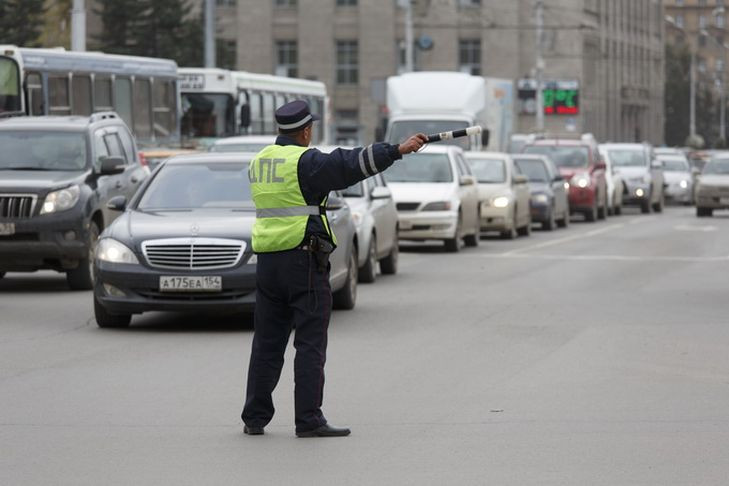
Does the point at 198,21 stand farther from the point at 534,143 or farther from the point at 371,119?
the point at 534,143

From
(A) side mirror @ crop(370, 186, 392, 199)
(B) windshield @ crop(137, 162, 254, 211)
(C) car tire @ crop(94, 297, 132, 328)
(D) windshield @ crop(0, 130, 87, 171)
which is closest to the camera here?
(C) car tire @ crop(94, 297, 132, 328)

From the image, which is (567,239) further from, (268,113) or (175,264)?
(175,264)

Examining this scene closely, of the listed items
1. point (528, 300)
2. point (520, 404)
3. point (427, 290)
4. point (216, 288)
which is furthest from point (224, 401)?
point (427, 290)

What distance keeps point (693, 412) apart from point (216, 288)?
5.58 meters

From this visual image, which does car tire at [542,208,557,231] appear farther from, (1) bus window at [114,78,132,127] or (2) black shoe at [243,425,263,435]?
(2) black shoe at [243,425,263,435]

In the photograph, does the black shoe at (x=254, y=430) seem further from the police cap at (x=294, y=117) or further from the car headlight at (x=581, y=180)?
the car headlight at (x=581, y=180)

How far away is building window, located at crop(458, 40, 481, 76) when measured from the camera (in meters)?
93.2

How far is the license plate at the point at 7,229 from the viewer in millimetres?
19219

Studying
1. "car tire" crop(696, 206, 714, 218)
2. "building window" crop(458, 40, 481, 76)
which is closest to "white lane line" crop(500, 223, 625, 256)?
"car tire" crop(696, 206, 714, 218)

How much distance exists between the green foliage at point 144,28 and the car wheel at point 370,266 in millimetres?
52848

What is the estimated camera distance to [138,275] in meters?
14.9

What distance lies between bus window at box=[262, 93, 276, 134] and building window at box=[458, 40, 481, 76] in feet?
172

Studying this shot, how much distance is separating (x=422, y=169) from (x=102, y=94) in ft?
20.4

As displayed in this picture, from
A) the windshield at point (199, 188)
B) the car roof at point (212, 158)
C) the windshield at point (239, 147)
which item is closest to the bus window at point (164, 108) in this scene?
the windshield at point (239, 147)
